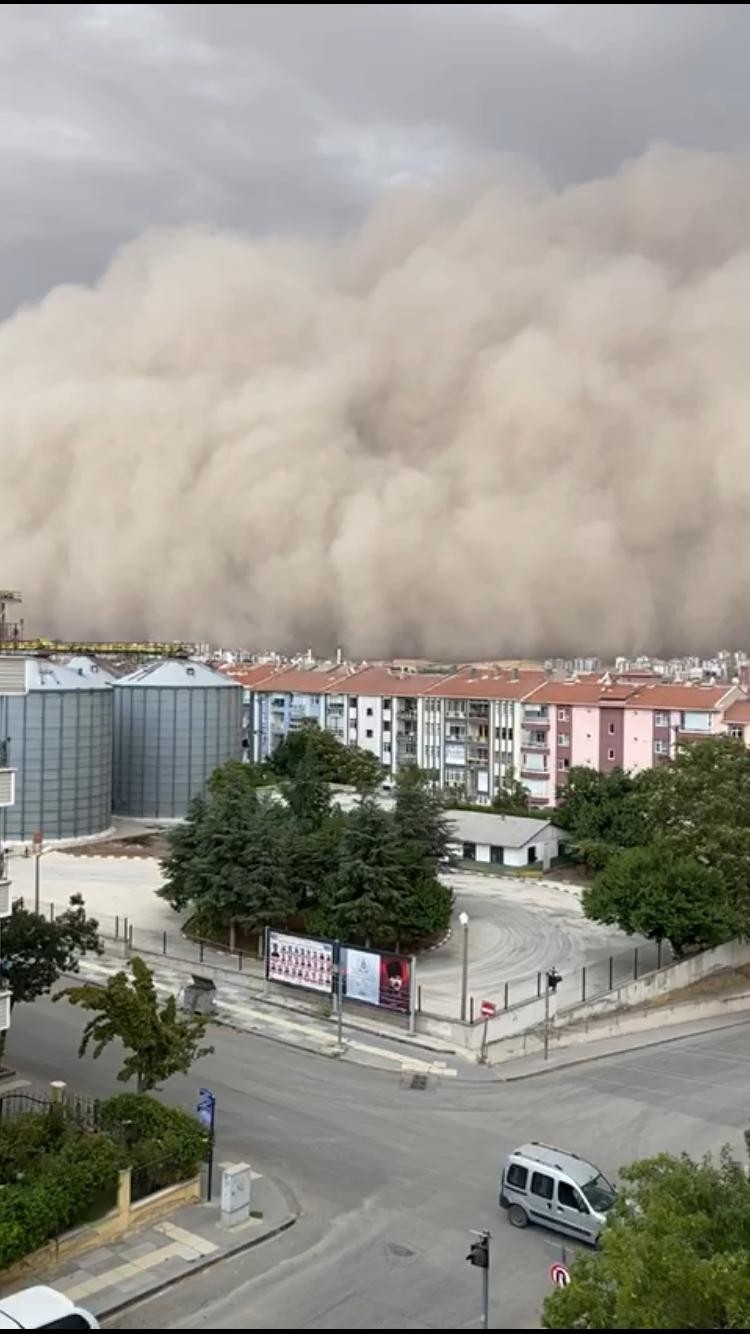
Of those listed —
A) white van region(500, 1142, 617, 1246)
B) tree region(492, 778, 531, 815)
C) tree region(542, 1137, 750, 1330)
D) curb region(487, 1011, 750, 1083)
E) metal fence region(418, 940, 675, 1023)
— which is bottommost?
curb region(487, 1011, 750, 1083)

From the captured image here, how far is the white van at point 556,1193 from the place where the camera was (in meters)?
7.32

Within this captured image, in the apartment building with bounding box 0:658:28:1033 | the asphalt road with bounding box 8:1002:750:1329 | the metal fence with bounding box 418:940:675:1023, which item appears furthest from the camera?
the metal fence with bounding box 418:940:675:1023

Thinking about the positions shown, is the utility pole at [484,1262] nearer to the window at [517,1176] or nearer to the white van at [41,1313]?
the window at [517,1176]

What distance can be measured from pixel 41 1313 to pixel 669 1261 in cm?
362

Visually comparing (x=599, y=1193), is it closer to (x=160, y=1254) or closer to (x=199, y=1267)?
(x=199, y=1267)

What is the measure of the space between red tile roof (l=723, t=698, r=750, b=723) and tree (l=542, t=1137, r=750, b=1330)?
27355mm

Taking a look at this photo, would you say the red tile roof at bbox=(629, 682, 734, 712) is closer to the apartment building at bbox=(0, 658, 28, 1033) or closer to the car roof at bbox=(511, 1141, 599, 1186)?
the car roof at bbox=(511, 1141, 599, 1186)

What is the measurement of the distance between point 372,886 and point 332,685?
2741cm

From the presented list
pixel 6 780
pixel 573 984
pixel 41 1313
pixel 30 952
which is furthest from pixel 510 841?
pixel 41 1313

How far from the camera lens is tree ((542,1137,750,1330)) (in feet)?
12.6

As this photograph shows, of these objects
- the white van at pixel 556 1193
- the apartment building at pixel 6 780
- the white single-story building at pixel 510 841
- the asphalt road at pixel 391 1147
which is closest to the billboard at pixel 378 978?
the asphalt road at pixel 391 1147

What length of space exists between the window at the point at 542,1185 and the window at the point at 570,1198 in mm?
74

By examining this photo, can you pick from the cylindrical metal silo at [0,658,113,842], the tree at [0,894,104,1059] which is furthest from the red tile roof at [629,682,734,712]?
the tree at [0,894,104,1059]

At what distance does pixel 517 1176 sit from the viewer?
7.75 meters
